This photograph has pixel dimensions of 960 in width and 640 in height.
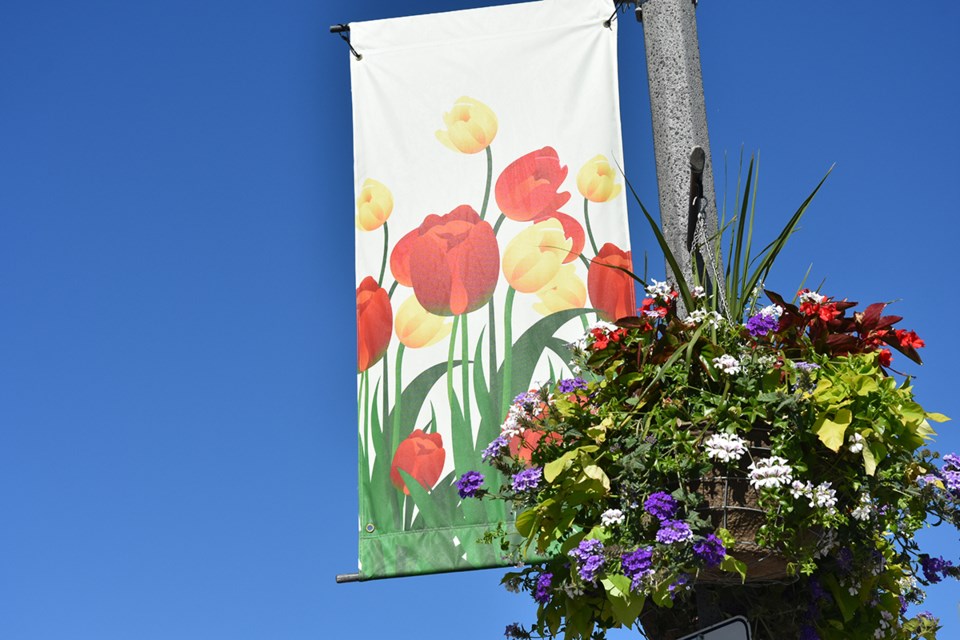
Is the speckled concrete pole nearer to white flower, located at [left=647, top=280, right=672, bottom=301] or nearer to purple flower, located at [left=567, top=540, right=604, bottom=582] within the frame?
white flower, located at [left=647, top=280, right=672, bottom=301]

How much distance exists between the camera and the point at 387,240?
4.02m

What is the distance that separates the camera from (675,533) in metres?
2.36

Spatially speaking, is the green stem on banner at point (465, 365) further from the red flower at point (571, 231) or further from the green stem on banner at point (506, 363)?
the red flower at point (571, 231)

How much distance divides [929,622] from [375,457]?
5.71 ft

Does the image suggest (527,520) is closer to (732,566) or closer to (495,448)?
(495,448)

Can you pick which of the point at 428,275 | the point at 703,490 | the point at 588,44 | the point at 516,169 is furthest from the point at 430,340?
the point at 703,490

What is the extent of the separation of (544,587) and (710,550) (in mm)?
553

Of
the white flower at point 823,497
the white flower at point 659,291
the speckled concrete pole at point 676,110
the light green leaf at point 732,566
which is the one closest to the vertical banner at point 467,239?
the speckled concrete pole at point 676,110

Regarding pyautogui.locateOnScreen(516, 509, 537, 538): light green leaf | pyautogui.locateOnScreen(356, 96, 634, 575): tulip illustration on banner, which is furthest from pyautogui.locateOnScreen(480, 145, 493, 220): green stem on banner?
pyautogui.locateOnScreen(516, 509, 537, 538): light green leaf

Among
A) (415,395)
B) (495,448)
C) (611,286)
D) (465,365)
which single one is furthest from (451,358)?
(495,448)

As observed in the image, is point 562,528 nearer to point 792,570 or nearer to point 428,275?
point 792,570

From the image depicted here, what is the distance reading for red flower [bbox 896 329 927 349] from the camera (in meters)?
2.69

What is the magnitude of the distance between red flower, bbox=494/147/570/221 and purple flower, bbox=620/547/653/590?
1.83 meters

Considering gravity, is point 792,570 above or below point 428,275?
below
